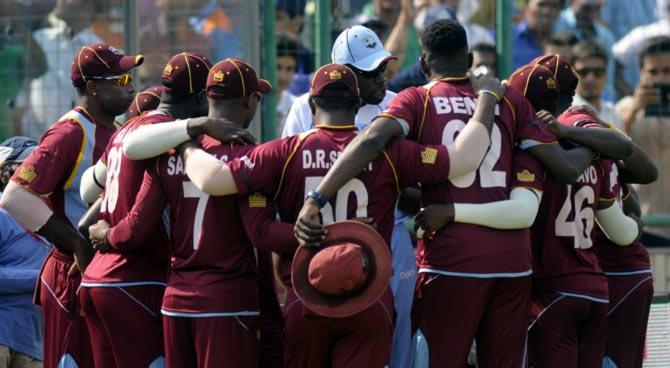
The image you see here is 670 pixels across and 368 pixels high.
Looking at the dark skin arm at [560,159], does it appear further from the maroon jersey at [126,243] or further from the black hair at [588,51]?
the black hair at [588,51]

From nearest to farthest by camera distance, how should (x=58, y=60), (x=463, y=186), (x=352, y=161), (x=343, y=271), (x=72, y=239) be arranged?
(x=343, y=271) < (x=352, y=161) < (x=463, y=186) < (x=72, y=239) < (x=58, y=60)

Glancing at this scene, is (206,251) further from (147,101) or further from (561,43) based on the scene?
(561,43)

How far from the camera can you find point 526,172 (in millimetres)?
7512

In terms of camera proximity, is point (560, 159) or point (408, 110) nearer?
point (408, 110)

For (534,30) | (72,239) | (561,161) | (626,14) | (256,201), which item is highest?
(626,14)

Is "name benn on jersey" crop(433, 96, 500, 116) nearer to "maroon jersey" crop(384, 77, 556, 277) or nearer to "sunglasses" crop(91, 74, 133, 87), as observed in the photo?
"maroon jersey" crop(384, 77, 556, 277)

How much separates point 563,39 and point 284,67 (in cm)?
242

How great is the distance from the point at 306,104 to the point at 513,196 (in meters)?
1.60

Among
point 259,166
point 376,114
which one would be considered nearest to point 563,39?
point 376,114

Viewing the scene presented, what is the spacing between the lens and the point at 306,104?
8414mm

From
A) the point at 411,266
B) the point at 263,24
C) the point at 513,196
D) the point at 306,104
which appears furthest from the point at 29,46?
the point at 513,196

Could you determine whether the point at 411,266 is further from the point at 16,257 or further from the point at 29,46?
the point at 29,46

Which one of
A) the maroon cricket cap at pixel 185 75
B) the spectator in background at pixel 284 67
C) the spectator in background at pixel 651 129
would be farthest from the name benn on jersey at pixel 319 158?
the spectator in background at pixel 651 129

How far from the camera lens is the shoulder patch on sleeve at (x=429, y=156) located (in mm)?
7102
